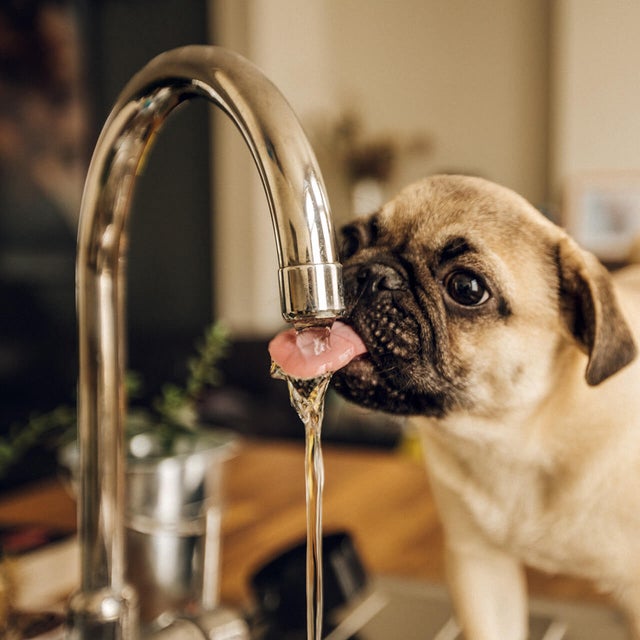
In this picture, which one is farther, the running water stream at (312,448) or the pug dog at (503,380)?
the pug dog at (503,380)

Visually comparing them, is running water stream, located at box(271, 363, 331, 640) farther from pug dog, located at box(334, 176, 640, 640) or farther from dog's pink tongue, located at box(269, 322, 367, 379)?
pug dog, located at box(334, 176, 640, 640)

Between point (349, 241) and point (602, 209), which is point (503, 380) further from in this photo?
point (602, 209)

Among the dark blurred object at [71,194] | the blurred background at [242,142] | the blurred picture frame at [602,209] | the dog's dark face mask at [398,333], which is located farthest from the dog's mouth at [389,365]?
the blurred picture frame at [602,209]

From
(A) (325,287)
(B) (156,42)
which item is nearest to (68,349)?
(B) (156,42)

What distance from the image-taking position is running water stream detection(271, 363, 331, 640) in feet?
1.50

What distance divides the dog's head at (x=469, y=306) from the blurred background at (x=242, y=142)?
2.59 metres

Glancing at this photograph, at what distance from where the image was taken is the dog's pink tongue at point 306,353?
1.44 ft

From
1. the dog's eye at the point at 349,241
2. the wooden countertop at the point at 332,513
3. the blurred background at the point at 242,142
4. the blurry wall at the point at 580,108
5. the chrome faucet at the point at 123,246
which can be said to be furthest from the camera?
the blurred background at the point at 242,142

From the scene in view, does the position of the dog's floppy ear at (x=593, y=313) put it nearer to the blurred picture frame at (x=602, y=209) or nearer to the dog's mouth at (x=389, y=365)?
the dog's mouth at (x=389, y=365)

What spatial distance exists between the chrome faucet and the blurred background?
267 centimetres

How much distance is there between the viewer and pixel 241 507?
1234mm

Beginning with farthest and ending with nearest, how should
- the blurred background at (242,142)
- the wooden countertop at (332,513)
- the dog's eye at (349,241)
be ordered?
the blurred background at (242,142) < the wooden countertop at (332,513) < the dog's eye at (349,241)

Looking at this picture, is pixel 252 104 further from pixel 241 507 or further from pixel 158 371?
pixel 158 371

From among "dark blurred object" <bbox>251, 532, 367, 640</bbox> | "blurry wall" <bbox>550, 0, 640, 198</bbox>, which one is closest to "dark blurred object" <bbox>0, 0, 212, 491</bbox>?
"blurry wall" <bbox>550, 0, 640, 198</bbox>
